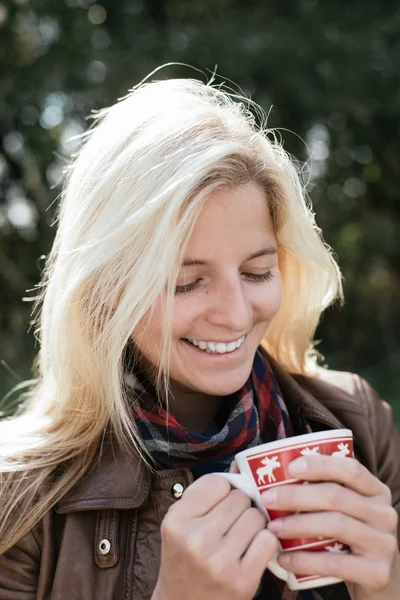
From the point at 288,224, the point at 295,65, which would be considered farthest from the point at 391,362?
the point at 288,224

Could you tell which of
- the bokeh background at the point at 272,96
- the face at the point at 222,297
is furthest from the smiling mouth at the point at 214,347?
the bokeh background at the point at 272,96

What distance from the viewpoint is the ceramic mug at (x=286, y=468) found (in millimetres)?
1271

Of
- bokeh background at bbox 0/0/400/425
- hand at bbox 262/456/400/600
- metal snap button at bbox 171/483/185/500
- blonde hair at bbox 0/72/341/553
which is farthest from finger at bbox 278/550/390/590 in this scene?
bokeh background at bbox 0/0/400/425

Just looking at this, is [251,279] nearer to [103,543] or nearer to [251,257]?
[251,257]

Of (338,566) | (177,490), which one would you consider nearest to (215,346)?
(177,490)

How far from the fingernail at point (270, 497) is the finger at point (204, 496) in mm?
68

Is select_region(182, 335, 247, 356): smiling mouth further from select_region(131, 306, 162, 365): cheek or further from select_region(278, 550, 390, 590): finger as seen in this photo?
select_region(278, 550, 390, 590): finger

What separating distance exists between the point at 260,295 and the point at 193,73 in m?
4.23

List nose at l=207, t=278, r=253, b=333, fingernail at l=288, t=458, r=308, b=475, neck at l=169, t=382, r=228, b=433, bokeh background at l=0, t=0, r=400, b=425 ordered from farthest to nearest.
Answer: bokeh background at l=0, t=0, r=400, b=425 < neck at l=169, t=382, r=228, b=433 < nose at l=207, t=278, r=253, b=333 < fingernail at l=288, t=458, r=308, b=475

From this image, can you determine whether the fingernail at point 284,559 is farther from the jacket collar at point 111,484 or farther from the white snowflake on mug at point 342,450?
the jacket collar at point 111,484

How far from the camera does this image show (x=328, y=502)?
4.16 feet

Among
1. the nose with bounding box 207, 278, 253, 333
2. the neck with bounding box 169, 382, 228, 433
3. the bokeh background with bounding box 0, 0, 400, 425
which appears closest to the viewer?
the nose with bounding box 207, 278, 253, 333

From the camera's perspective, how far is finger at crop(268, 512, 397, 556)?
1256 mm

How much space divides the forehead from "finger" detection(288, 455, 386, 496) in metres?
0.55
